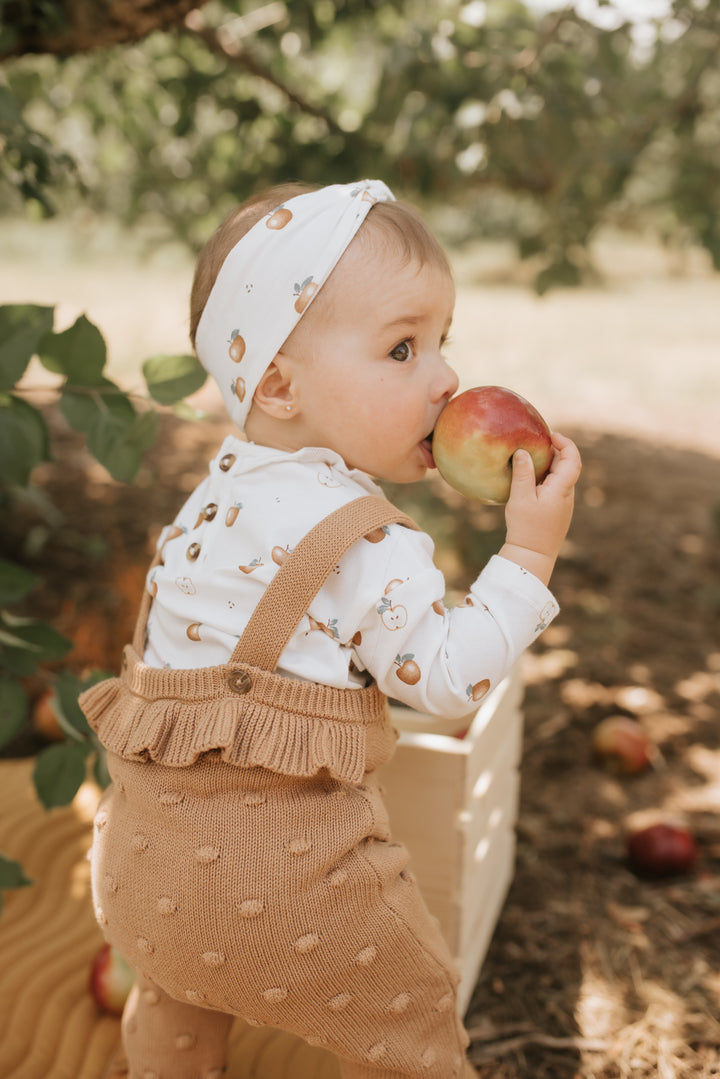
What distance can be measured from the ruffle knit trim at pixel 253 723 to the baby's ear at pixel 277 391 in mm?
390

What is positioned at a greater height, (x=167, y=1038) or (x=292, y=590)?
(x=292, y=590)

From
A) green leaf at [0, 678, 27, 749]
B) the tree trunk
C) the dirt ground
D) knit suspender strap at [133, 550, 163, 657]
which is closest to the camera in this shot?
knit suspender strap at [133, 550, 163, 657]

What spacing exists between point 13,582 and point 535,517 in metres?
1.09

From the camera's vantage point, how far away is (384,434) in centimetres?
134

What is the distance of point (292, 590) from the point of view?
3.94 ft

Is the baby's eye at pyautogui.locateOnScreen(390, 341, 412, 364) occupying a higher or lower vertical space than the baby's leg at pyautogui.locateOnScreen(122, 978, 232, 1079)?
higher

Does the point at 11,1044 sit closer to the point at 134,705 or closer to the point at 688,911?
the point at 134,705

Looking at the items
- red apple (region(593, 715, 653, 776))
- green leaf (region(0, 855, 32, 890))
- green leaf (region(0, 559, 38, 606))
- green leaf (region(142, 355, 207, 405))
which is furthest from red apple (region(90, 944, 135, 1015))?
red apple (region(593, 715, 653, 776))

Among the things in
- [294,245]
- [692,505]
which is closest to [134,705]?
[294,245]

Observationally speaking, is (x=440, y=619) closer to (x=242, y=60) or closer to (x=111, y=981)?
(x=111, y=981)

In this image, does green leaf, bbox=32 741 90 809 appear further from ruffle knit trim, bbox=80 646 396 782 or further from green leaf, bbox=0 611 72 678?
ruffle knit trim, bbox=80 646 396 782

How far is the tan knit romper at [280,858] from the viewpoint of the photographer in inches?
47.1

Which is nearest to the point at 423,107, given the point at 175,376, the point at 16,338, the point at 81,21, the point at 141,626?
the point at 81,21

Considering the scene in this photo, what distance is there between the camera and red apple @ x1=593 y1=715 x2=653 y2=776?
2.88m
